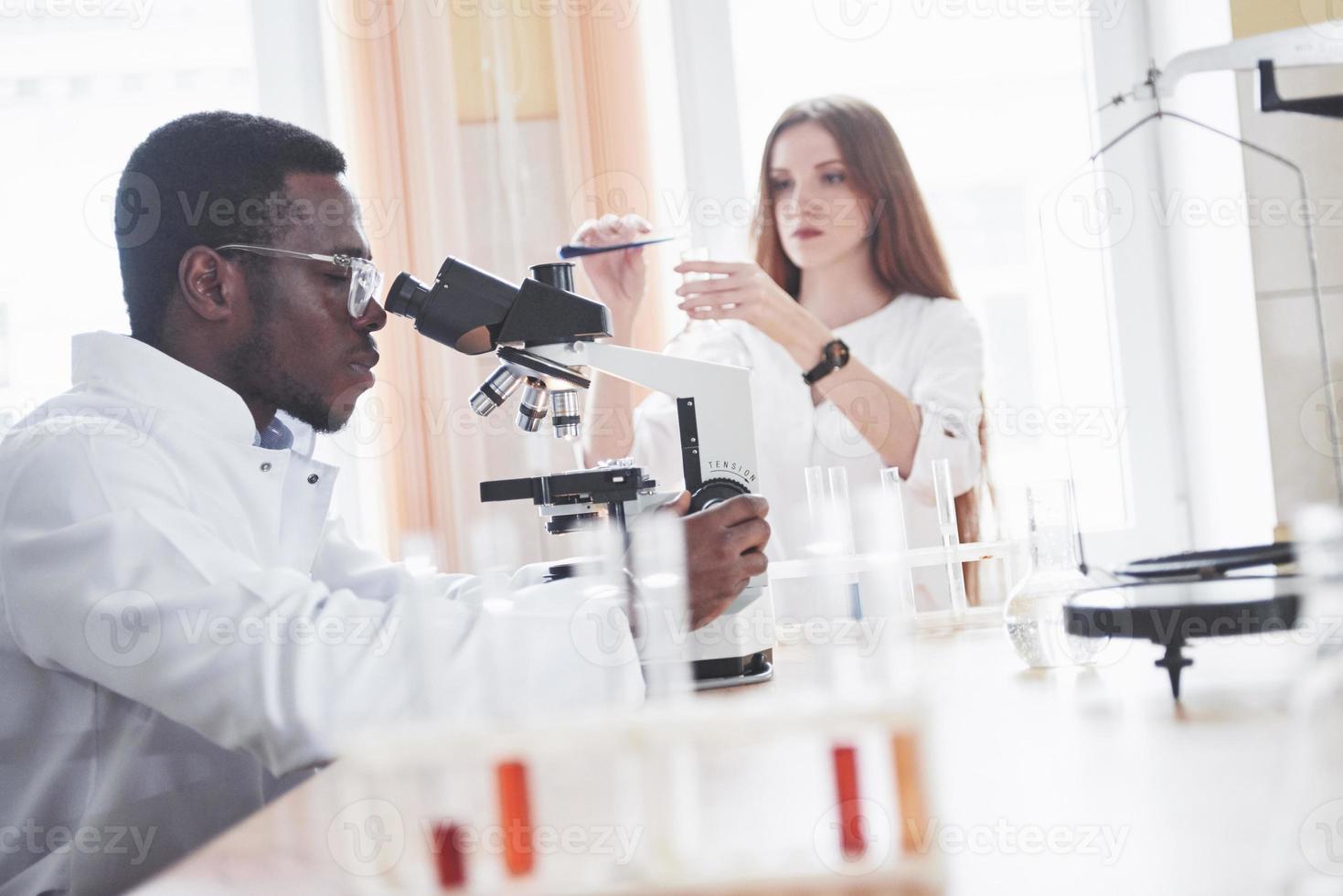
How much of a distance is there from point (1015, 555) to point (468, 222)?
136 cm

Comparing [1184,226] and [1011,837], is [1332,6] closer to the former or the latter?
[1184,226]

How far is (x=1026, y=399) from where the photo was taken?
2.72 meters

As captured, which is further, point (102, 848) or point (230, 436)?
point (230, 436)

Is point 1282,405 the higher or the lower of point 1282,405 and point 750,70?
the lower

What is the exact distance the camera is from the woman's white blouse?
2.14 metres

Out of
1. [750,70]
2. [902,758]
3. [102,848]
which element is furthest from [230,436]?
[750,70]

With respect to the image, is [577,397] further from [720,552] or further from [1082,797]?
[1082,797]

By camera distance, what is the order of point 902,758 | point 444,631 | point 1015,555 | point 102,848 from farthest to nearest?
point 1015,555, point 102,848, point 444,631, point 902,758

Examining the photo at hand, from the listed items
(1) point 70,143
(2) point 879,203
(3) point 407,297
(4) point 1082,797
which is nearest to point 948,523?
(3) point 407,297

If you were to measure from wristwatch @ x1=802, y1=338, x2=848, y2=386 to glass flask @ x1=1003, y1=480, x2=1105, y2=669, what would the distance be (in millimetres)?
888

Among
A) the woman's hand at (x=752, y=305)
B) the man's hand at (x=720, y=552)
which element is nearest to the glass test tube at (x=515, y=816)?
the man's hand at (x=720, y=552)

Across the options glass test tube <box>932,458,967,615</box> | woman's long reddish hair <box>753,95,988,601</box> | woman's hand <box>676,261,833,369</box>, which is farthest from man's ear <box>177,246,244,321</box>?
woman's long reddish hair <box>753,95,988,601</box>

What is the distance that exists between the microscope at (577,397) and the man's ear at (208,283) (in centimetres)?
29

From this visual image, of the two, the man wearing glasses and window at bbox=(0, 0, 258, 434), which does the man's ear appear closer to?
the man wearing glasses
